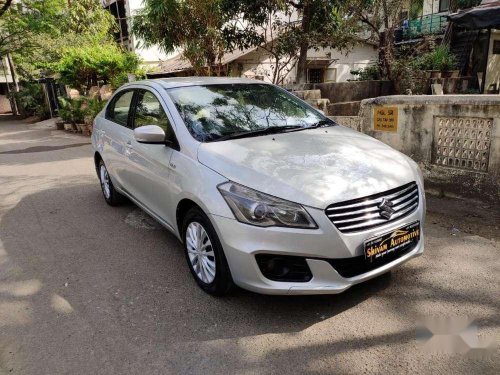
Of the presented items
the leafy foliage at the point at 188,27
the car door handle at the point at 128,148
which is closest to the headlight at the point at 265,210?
the car door handle at the point at 128,148

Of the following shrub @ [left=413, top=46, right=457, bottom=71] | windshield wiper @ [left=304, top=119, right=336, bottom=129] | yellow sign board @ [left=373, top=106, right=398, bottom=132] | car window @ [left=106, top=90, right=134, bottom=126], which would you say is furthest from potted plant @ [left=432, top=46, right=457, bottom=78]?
car window @ [left=106, top=90, right=134, bottom=126]

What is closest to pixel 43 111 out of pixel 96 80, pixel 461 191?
pixel 96 80

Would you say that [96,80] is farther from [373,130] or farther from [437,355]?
[437,355]

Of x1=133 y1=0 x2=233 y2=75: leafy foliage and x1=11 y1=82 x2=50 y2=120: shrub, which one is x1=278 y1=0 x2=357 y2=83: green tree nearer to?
x1=133 y1=0 x2=233 y2=75: leafy foliage

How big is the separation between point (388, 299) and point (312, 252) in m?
0.92

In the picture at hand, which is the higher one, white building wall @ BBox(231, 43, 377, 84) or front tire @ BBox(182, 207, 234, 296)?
white building wall @ BBox(231, 43, 377, 84)

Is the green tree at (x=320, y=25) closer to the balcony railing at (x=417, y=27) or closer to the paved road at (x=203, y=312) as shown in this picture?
the paved road at (x=203, y=312)

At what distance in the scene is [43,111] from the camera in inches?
799

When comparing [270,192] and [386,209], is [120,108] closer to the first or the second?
[270,192]

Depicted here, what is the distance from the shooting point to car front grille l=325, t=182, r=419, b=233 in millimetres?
2533

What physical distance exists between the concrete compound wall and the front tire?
133 inches

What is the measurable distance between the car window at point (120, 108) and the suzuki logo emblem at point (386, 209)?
301 cm

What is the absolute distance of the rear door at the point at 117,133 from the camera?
14.4 ft

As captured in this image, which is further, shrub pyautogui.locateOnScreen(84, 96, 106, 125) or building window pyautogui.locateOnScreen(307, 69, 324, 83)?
building window pyautogui.locateOnScreen(307, 69, 324, 83)
